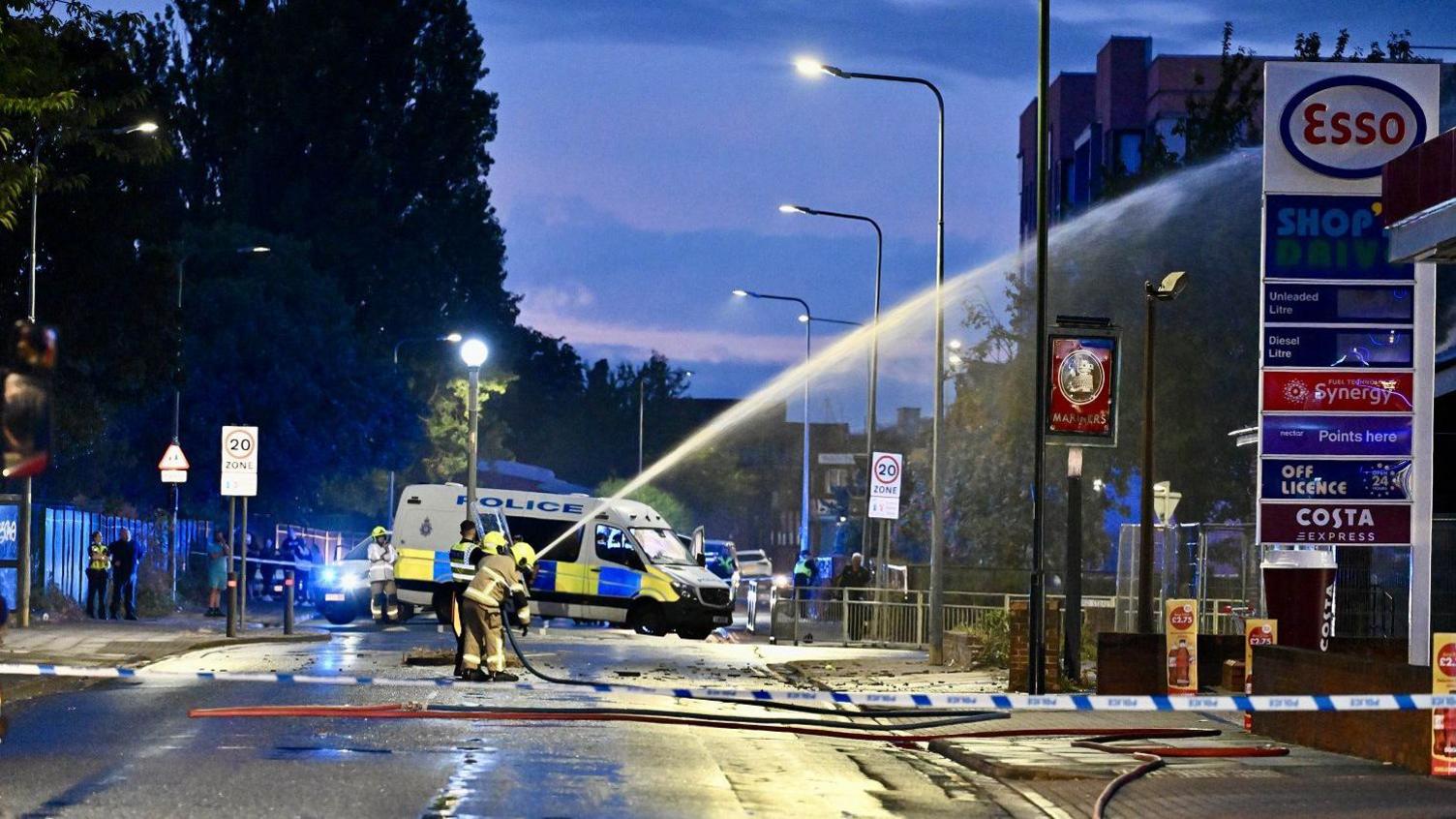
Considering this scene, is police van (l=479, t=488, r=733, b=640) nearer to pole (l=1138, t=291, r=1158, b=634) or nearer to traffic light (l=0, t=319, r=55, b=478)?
pole (l=1138, t=291, r=1158, b=634)

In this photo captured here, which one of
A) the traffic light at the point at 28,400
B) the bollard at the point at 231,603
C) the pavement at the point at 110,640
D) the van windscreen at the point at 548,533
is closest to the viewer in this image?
the traffic light at the point at 28,400

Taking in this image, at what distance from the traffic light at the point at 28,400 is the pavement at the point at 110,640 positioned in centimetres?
988

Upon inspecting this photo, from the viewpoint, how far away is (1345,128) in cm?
1950

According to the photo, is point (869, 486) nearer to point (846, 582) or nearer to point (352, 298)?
point (846, 582)

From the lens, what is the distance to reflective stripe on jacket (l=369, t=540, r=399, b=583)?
121 feet

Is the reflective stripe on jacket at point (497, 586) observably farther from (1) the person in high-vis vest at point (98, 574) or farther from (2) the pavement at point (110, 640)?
(1) the person in high-vis vest at point (98, 574)

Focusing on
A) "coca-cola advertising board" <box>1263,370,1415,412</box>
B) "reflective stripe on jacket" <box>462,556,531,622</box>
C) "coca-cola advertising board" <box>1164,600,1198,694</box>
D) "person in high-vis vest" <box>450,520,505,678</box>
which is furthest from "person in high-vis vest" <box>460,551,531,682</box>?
"coca-cola advertising board" <box>1263,370,1415,412</box>

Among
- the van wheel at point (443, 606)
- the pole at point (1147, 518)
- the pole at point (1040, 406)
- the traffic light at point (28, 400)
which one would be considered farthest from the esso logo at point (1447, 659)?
the van wheel at point (443, 606)

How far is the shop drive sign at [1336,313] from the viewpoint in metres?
19.3

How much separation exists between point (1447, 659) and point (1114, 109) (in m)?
56.4

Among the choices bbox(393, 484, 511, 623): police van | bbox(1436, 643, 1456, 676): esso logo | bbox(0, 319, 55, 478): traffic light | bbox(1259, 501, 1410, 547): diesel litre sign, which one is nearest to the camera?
bbox(0, 319, 55, 478): traffic light

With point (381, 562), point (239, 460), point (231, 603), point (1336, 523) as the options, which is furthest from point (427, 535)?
point (1336, 523)

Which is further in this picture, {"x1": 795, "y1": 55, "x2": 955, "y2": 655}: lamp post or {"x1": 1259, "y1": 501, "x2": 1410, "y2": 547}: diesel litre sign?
{"x1": 795, "y1": 55, "x2": 955, "y2": 655}: lamp post

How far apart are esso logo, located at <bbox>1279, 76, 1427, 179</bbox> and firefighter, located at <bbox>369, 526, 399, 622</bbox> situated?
21.0 meters
